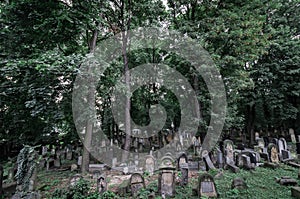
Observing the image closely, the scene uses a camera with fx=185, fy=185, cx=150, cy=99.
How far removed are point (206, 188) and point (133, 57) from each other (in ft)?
38.2

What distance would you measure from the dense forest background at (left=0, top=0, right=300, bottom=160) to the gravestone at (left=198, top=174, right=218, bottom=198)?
15.6ft

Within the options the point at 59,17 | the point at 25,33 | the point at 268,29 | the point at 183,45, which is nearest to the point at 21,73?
the point at 25,33

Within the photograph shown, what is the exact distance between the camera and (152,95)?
1655 cm

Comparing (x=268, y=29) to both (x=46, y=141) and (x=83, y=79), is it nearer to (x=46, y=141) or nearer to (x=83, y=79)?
(x=83, y=79)

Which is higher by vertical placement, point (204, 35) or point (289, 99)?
point (204, 35)

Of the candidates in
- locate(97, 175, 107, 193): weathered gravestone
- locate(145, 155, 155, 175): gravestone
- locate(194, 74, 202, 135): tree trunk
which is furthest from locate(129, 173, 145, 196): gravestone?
locate(194, 74, 202, 135): tree trunk

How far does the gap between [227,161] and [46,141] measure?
11.9 metres

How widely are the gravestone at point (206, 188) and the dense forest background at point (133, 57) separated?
475 cm

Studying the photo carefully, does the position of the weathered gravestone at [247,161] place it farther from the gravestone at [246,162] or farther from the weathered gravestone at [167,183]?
the weathered gravestone at [167,183]

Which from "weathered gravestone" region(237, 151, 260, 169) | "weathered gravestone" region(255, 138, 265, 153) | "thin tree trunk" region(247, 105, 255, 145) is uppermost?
"thin tree trunk" region(247, 105, 255, 145)

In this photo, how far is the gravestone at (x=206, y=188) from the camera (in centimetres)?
500

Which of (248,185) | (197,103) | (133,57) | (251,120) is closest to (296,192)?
(248,185)

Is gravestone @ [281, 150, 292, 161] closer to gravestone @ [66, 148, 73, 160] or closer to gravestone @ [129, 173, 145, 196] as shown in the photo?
gravestone @ [129, 173, 145, 196]

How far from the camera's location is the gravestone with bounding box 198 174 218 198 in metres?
5.00
